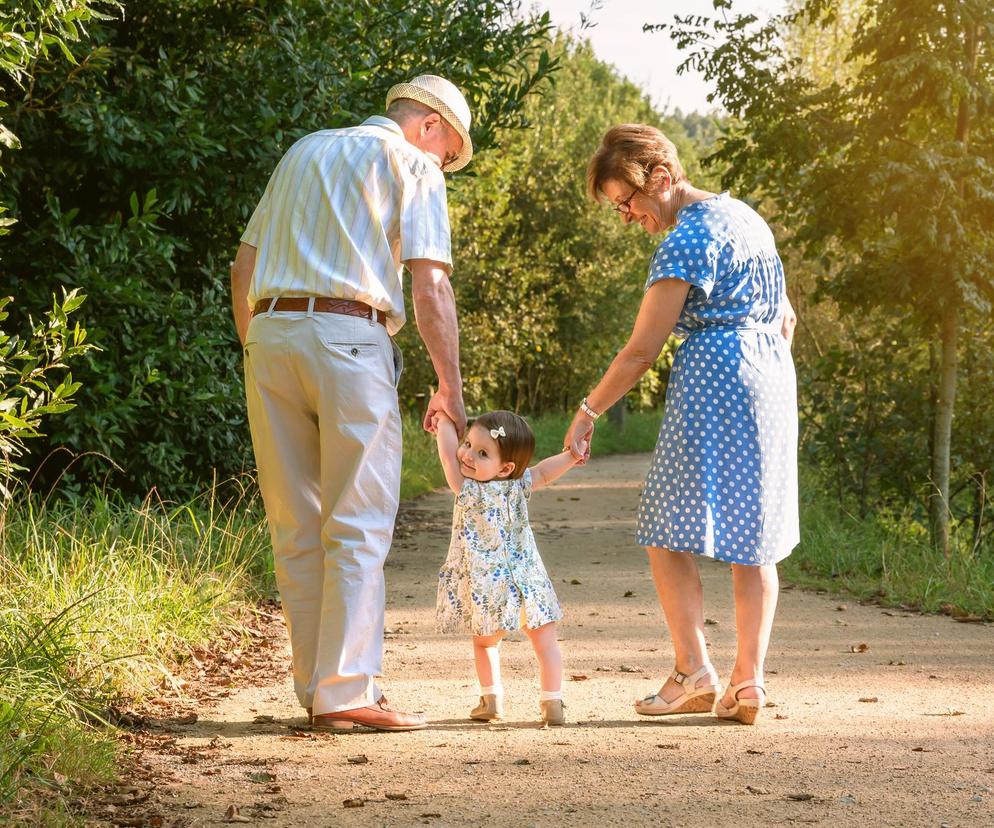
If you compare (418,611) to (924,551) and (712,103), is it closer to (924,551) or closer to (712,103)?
(924,551)

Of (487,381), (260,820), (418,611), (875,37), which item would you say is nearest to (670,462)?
(260,820)

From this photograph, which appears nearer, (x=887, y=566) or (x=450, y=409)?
(x=450, y=409)

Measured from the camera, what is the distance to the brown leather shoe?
443 cm

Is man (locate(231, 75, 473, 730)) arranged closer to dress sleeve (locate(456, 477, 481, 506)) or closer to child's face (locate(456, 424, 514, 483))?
child's face (locate(456, 424, 514, 483))

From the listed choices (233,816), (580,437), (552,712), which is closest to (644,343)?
(580,437)

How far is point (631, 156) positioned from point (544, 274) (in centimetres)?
2152

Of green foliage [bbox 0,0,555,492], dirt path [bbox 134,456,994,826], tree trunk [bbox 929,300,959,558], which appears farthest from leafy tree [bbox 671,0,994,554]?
dirt path [bbox 134,456,994,826]

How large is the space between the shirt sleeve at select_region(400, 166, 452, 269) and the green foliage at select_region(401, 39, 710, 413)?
18271 mm

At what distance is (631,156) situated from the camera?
456 centimetres

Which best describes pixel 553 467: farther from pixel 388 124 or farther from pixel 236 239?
pixel 236 239

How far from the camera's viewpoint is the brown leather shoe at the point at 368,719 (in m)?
4.43

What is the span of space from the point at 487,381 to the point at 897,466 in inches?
568

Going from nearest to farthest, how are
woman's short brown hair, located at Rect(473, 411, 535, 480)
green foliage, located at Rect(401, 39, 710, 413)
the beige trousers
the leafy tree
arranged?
the beige trousers, woman's short brown hair, located at Rect(473, 411, 535, 480), the leafy tree, green foliage, located at Rect(401, 39, 710, 413)

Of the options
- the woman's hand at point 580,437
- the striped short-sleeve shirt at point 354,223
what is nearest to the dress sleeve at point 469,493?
the woman's hand at point 580,437
